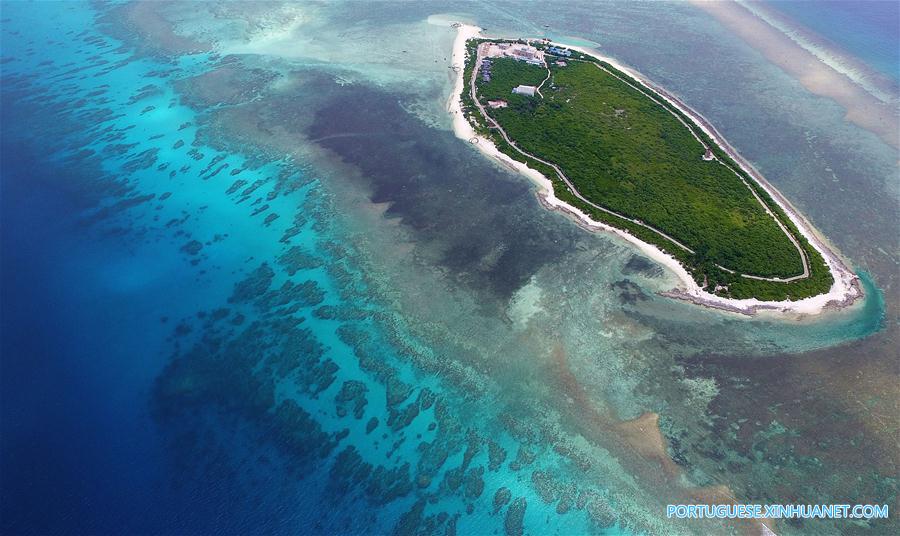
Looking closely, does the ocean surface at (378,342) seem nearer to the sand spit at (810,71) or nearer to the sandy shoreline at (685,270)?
the sandy shoreline at (685,270)

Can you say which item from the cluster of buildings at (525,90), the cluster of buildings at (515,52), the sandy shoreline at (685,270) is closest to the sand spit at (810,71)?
the sandy shoreline at (685,270)

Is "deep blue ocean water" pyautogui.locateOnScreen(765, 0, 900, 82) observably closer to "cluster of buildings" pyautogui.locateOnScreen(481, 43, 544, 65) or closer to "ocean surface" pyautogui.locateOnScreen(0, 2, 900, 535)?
"ocean surface" pyautogui.locateOnScreen(0, 2, 900, 535)

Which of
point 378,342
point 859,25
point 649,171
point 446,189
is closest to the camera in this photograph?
point 378,342

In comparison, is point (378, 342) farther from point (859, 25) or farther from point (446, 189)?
point (859, 25)

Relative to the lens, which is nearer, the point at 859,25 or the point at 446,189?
the point at 446,189

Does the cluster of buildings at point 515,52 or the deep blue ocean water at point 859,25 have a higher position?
the deep blue ocean water at point 859,25

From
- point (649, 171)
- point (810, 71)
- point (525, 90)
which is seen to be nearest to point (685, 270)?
point (649, 171)
